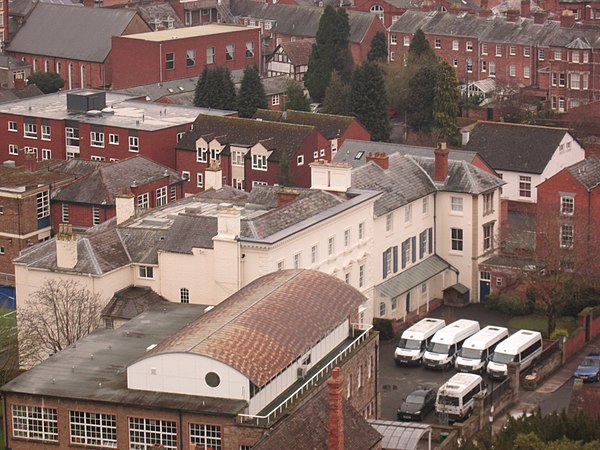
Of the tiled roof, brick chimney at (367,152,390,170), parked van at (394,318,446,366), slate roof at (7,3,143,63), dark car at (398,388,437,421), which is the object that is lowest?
dark car at (398,388,437,421)

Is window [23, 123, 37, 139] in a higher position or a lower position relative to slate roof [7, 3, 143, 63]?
lower

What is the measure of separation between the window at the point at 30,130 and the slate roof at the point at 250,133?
374 inches

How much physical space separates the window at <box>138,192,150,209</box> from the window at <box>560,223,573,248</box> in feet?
71.1

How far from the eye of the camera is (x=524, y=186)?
100812 mm

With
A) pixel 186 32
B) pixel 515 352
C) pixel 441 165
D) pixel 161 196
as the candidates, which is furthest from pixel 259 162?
pixel 186 32

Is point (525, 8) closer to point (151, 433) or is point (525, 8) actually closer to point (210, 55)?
point (210, 55)

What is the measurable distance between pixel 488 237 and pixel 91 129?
27.9m

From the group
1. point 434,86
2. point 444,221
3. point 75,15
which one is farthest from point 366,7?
point 444,221

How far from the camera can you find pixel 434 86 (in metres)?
118

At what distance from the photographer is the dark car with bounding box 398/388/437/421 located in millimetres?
69375

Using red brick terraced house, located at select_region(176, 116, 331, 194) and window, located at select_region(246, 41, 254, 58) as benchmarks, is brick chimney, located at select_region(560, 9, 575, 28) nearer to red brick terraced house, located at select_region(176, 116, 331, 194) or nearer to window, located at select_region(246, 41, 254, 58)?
window, located at select_region(246, 41, 254, 58)

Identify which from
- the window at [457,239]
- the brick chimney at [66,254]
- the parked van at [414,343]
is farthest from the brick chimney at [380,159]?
the brick chimney at [66,254]

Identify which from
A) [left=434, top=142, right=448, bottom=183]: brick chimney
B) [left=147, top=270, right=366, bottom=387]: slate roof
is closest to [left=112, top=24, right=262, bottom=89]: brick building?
[left=434, top=142, right=448, bottom=183]: brick chimney

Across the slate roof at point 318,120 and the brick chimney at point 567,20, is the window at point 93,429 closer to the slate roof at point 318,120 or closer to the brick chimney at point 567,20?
the slate roof at point 318,120
